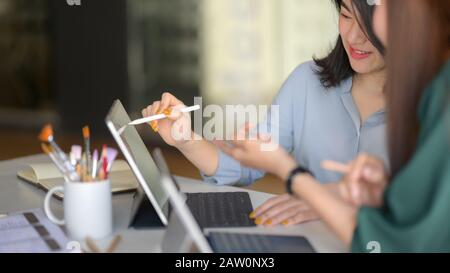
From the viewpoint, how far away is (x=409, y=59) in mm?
982

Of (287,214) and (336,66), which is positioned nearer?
(287,214)

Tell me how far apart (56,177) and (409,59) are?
107 cm

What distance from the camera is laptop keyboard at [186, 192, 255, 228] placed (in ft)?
4.43

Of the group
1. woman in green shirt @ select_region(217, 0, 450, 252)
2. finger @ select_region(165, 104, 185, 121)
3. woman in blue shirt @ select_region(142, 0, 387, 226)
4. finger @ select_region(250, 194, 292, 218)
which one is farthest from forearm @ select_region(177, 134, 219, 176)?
woman in green shirt @ select_region(217, 0, 450, 252)

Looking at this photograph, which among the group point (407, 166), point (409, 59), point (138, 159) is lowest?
point (138, 159)

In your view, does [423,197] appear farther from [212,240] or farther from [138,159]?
[138,159]

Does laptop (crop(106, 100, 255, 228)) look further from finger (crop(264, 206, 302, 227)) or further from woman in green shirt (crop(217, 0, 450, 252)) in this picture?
woman in green shirt (crop(217, 0, 450, 252))

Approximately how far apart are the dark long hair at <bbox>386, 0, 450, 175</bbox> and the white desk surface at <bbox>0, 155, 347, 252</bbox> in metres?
0.28

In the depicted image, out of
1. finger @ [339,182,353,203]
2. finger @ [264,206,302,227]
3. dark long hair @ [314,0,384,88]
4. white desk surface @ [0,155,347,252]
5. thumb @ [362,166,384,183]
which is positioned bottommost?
white desk surface @ [0,155,347,252]

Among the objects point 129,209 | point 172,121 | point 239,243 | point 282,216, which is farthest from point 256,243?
point 172,121

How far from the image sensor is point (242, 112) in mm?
4328

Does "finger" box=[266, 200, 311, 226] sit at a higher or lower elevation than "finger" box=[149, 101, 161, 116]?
lower
